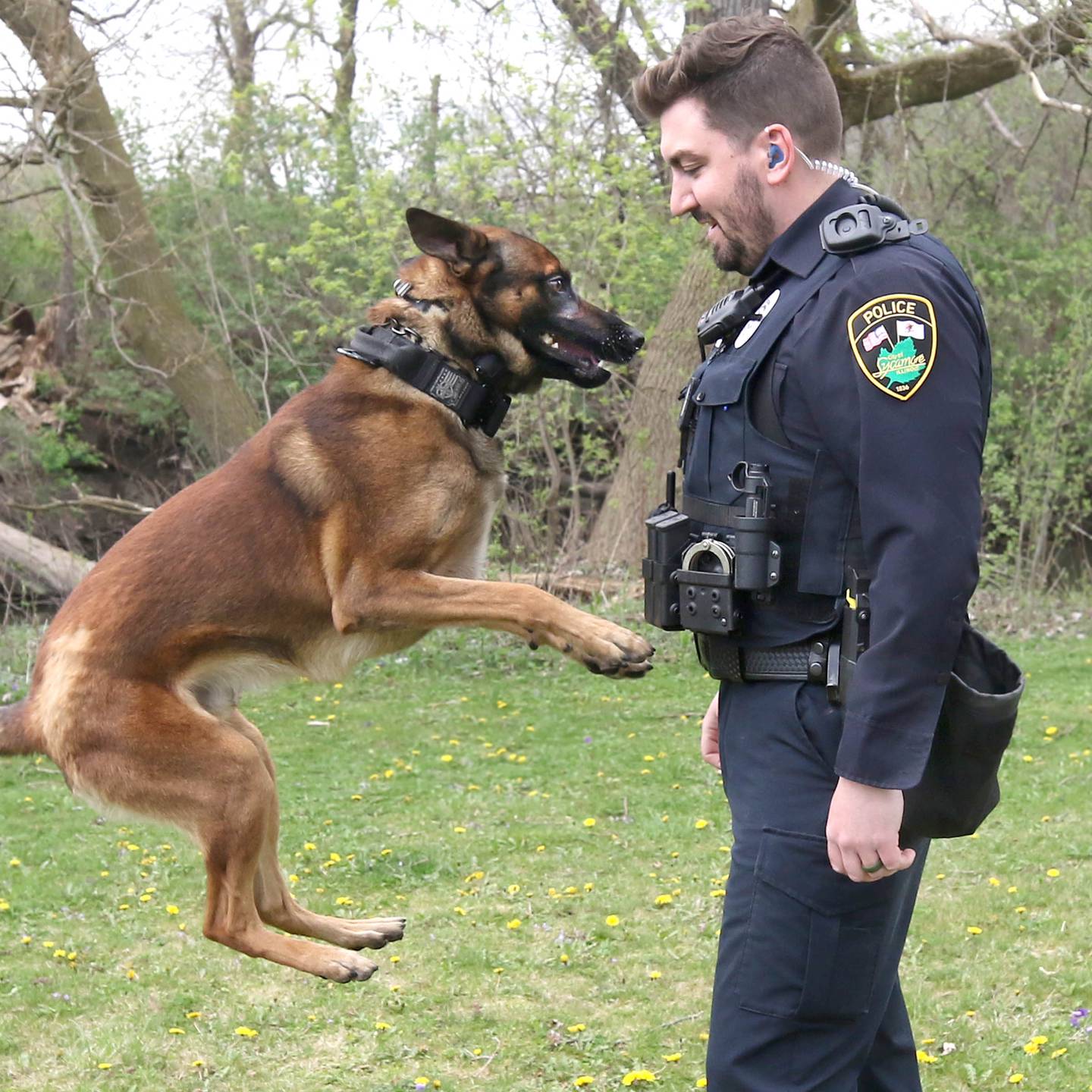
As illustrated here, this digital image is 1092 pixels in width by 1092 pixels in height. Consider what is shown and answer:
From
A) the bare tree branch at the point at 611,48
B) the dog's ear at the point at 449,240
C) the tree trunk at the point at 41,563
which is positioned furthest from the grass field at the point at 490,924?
the bare tree branch at the point at 611,48

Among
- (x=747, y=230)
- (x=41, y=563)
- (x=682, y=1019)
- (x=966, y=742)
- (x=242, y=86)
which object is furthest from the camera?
(x=242, y=86)

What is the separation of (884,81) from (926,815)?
1123 cm

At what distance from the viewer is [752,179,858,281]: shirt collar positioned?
230 cm

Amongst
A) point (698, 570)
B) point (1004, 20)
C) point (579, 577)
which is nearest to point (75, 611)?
point (698, 570)

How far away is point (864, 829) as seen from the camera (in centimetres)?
205

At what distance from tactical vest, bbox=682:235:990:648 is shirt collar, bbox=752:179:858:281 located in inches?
1.4

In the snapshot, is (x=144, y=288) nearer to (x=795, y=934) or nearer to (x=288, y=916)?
(x=288, y=916)

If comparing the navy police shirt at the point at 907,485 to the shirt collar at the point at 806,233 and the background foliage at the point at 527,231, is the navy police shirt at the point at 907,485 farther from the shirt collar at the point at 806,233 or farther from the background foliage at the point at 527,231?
the background foliage at the point at 527,231

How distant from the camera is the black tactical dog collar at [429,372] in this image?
3.44 metres

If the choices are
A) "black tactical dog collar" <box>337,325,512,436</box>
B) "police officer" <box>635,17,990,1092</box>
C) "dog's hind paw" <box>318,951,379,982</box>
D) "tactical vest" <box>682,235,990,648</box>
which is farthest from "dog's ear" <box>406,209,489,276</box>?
"dog's hind paw" <box>318,951,379,982</box>

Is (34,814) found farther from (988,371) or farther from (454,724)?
(988,371)

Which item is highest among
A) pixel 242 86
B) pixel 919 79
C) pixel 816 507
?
pixel 919 79

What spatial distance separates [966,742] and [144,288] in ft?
42.3

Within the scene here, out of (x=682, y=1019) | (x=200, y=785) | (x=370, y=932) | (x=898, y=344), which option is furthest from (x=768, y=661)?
(x=682, y=1019)
